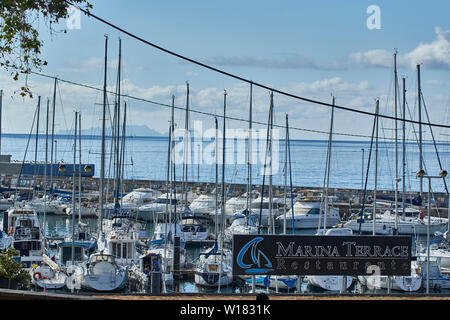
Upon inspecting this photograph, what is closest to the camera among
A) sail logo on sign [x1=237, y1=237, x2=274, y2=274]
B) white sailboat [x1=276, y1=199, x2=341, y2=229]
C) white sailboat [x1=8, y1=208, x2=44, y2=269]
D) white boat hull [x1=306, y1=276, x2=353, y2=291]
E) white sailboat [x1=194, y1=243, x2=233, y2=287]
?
sail logo on sign [x1=237, y1=237, x2=274, y2=274]

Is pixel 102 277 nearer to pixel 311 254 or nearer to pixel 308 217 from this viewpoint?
pixel 311 254

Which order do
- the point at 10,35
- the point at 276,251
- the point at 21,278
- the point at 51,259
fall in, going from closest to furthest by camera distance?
1. the point at 10,35
2. the point at 21,278
3. the point at 276,251
4. the point at 51,259

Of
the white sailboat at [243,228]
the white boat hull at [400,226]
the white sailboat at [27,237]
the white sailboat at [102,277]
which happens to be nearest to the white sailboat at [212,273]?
the white sailboat at [102,277]

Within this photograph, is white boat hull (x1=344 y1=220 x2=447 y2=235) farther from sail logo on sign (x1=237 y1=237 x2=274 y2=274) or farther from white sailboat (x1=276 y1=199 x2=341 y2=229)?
sail logo on sign (x1=237 y1=237 x2=274 y2=274)

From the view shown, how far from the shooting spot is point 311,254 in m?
16.5

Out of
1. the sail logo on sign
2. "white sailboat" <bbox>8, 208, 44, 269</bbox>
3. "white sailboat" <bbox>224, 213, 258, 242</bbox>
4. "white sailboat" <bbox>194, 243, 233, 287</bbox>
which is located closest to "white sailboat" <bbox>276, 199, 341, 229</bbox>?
"white sailboat" <bbox>224, 213, 258, 242</bbox>

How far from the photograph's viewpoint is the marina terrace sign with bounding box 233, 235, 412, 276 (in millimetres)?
16344

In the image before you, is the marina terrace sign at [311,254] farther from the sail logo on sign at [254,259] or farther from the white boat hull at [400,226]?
the white boat hull at [400,226]

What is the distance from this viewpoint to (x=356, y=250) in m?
16.7

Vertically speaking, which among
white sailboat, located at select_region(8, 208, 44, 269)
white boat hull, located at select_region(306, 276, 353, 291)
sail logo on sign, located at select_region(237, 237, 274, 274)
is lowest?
white boat hull, located at select_region(306, 276, 353, 291)

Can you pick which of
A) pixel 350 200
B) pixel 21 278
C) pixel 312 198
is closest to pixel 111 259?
pixel 21 278

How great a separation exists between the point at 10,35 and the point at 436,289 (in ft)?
75.9
